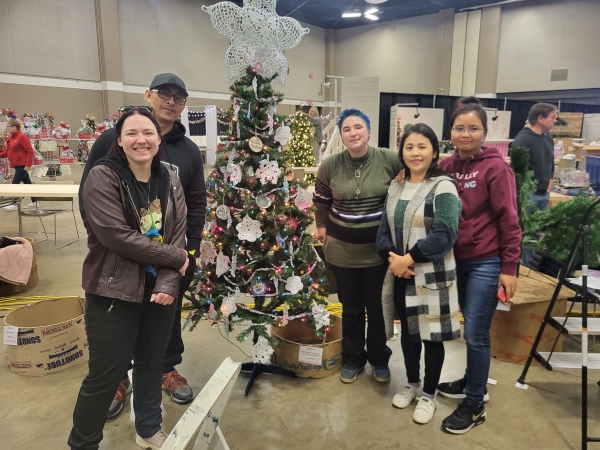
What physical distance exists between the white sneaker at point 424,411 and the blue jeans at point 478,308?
0.68 ft

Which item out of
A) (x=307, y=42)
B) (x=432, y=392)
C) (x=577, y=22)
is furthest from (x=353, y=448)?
(x=307, y=42)

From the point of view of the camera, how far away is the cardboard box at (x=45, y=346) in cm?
254

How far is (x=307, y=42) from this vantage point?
16.8m

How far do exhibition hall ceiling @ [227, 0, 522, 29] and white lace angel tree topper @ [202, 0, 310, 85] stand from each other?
1142cm

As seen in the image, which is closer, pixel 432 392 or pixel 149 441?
pixel 149 441

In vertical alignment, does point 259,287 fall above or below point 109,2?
below

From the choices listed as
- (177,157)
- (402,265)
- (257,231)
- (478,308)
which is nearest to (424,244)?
(402,265)

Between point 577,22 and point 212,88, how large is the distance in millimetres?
11392

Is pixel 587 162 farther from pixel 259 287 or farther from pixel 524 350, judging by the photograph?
pixel 259 287

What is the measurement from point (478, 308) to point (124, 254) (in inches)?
63.3

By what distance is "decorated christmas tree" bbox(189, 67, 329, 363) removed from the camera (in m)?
2.34

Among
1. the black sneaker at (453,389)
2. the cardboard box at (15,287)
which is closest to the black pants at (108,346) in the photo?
the black sneaker at (453,389)

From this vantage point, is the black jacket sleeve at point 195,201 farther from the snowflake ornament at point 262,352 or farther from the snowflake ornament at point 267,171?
the snowflake ornament at point 262,352

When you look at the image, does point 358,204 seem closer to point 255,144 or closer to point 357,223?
point 357,223
